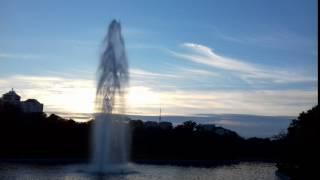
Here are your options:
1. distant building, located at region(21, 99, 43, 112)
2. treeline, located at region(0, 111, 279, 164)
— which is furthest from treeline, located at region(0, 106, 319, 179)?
distant building, located at region(21, 99, 43, 112)

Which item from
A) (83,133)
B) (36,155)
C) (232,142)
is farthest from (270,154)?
(36,155)

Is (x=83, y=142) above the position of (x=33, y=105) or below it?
below

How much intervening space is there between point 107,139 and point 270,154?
65393 mm

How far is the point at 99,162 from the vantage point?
36844 mm

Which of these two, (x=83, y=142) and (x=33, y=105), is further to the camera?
(x=33, y=105)

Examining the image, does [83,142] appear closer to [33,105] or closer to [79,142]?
[79,142]

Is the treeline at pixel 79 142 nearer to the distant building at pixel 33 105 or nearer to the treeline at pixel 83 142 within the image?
the treeline at pixel 83 142

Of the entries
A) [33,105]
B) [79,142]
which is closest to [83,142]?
[79,142]

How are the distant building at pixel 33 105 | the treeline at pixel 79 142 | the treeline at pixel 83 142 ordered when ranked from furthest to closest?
the distant building at pixel 33 105, the treeline at pixel 79 142, the treeline at pixel 83 142

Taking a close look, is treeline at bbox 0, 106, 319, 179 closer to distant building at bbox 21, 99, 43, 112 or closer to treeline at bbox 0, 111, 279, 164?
treeline at bbox 0, 111, 279, 164

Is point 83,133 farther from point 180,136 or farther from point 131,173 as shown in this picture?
point 131,173

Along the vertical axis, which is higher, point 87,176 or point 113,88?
point 113,88

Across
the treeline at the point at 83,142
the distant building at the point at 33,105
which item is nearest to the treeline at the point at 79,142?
the treeline at the point at 83,142

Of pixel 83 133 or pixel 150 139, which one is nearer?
pixel 83 133
